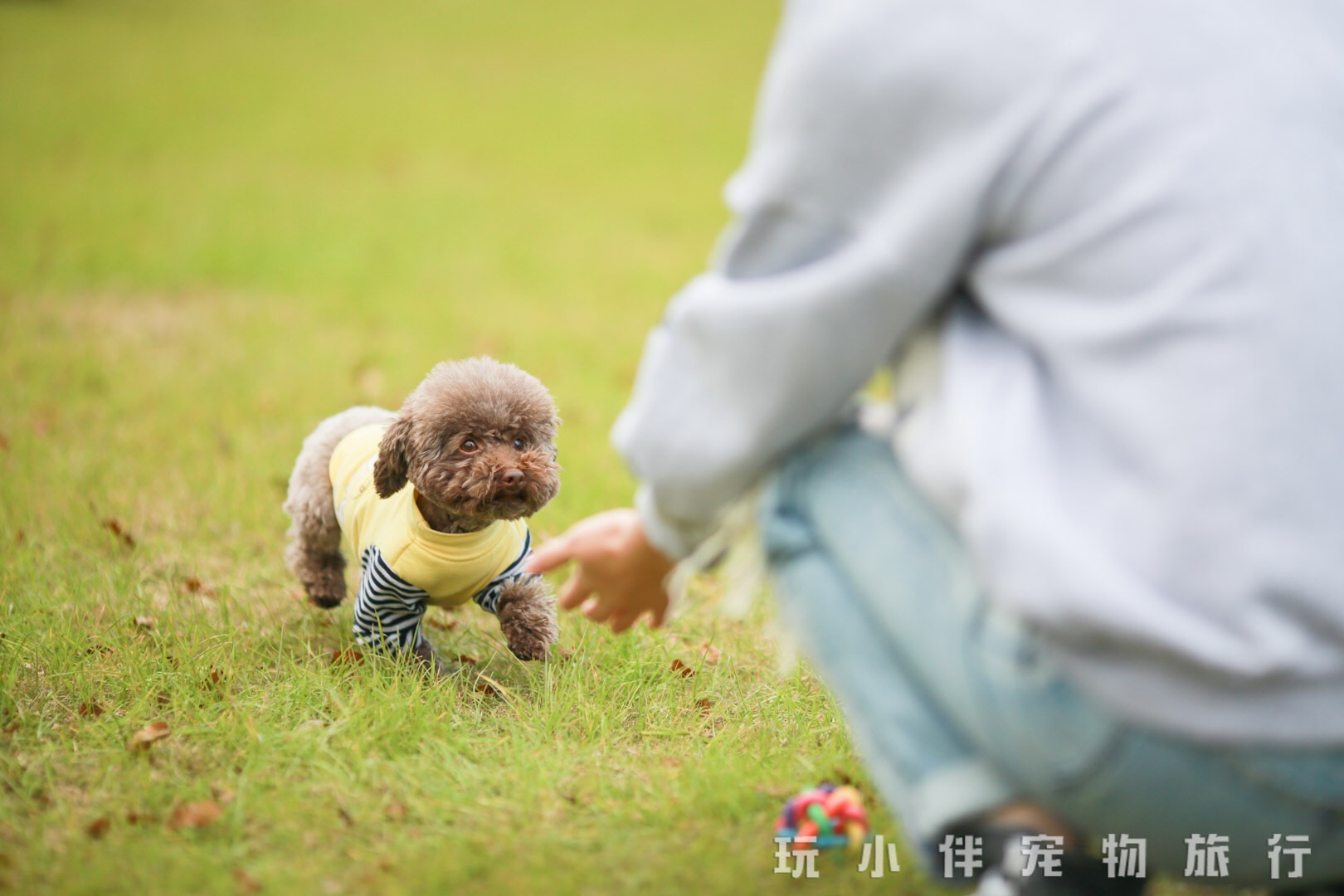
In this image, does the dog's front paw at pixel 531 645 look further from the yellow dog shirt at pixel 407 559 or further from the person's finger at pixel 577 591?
the person's finger at pixel 577 591

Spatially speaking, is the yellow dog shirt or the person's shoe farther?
the yellow dog shirt

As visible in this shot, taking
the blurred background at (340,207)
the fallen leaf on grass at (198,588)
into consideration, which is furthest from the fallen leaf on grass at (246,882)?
the blurred background at (340,207)

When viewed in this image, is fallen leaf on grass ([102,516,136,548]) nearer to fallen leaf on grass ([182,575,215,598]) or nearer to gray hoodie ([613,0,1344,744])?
fallen leaf on grass ([182,575,215,598])

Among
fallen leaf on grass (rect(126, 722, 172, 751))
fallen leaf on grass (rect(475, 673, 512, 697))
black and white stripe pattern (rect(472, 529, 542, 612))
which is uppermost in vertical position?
black and white stripe pattern (rect(472, 529, 542, 612))

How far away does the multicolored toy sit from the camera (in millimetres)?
2129

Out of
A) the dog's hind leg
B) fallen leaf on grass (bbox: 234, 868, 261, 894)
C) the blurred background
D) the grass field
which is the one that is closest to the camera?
fallen leaf on grass (bbox: 234, 868, 261, 894)

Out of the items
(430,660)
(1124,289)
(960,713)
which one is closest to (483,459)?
(430,660)

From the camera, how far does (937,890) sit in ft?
6.79

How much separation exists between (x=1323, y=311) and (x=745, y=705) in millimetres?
1716

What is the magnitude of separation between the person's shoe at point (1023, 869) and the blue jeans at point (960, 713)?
0.20 ft

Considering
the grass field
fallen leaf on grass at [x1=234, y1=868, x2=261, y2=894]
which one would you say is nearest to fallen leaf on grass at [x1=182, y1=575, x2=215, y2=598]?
the grass field

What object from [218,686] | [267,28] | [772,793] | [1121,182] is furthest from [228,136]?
[1121,182]

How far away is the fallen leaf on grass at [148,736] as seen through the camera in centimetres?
250

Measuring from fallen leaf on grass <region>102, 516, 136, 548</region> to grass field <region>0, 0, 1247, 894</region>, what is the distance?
0.02 meters
